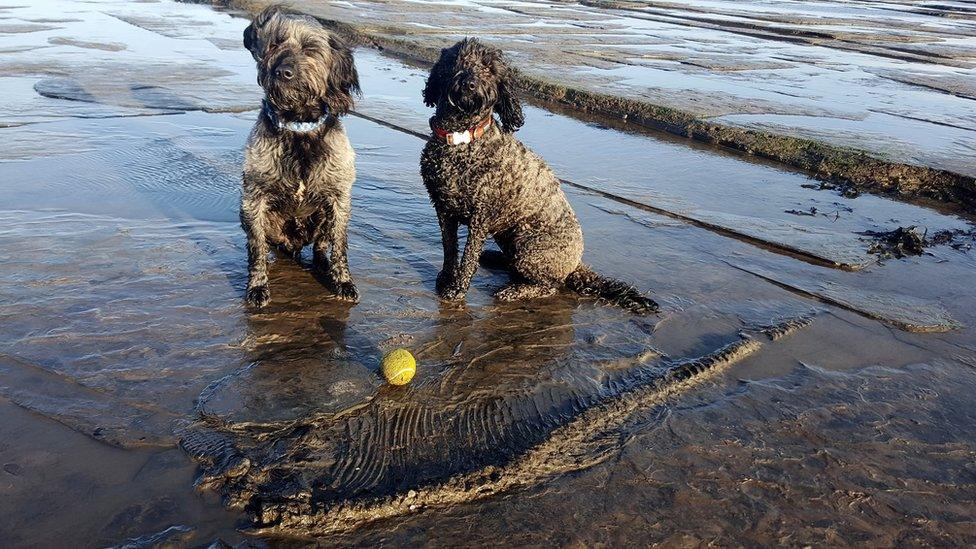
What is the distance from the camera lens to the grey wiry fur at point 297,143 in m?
4.80

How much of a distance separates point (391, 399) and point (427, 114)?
24.6 ft

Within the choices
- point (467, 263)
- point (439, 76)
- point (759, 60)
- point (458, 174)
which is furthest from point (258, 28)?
point (759, 60)

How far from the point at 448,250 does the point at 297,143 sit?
4.73ft

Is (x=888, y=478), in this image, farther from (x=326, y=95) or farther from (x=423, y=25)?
(x=423, y=25)

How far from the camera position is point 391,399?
12.9 feet

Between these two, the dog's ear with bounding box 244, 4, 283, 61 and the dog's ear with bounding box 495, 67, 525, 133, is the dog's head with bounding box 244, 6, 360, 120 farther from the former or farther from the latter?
the dog's ear with bounding box 495, 67, 525, 133

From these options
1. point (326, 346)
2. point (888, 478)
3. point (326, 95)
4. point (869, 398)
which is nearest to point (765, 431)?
point (888, 478)

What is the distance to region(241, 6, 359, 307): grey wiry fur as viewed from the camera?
4.80 m

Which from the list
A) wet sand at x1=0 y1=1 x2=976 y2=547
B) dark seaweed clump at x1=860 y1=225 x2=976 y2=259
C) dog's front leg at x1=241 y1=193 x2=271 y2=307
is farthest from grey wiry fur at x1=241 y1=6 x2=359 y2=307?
dark seaweed clump at x1=860 y1=225 x2=976 y2=259

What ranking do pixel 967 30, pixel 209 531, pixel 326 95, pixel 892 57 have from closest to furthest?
pixel 209 531, pixel 326 95, pixel 892 57, pixel 967 30

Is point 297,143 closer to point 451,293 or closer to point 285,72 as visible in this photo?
point 285,72

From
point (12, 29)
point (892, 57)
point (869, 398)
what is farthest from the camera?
point (892, 57)

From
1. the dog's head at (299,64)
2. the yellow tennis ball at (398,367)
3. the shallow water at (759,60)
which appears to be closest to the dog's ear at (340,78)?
the dog's head at (299,64)

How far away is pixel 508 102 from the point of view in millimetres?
5254
